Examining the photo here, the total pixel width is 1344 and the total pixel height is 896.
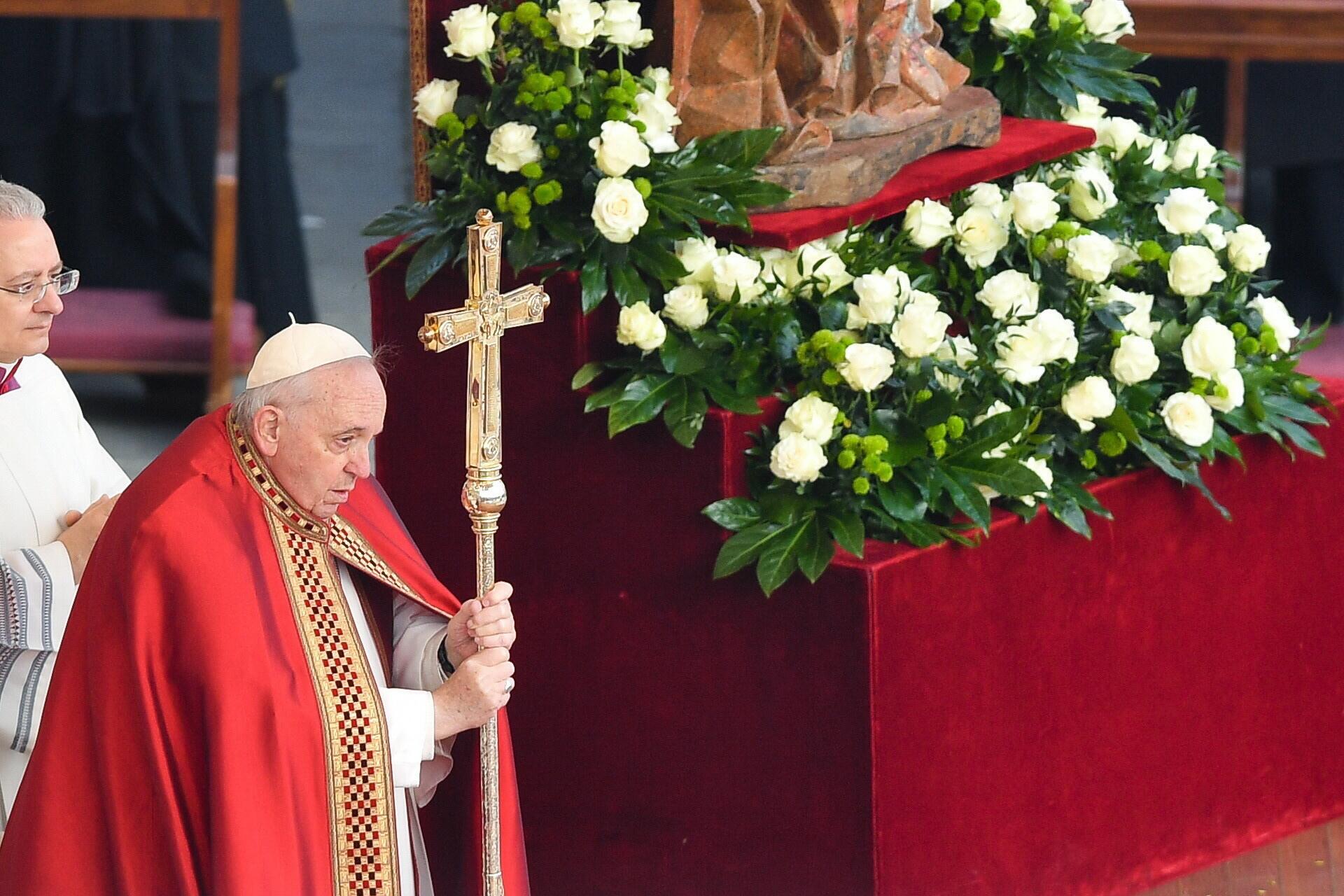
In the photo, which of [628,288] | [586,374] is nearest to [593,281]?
[628,288]

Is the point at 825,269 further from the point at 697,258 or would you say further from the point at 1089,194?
the point at 1089,194

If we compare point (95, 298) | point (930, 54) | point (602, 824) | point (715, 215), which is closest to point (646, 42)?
point (715, 215)

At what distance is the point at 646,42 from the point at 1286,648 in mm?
1678

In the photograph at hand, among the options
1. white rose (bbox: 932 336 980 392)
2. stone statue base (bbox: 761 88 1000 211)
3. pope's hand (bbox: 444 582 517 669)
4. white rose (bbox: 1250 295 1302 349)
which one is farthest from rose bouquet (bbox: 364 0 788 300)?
white rose (bbox: 1250 295 1302 349)

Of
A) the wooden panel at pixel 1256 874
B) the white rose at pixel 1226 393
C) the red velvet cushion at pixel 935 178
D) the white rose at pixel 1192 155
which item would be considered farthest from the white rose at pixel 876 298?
the wooden panel at pixel 1256 874

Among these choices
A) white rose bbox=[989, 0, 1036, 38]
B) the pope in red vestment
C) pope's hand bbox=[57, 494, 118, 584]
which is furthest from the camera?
white rose bbox=[989, 0, 1036, 38]

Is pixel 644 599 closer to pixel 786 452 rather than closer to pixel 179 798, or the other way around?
pixel 786 452

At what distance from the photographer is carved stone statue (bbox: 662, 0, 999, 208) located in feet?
13.3

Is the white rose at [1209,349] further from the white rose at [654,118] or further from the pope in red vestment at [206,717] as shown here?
the pope in red vestment at [206,717]

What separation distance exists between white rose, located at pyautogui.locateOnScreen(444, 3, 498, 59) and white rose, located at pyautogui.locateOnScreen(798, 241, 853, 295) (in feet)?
2.00

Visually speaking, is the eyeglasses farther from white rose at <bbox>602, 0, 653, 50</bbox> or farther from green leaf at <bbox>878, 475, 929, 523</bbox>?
green leaf at <bbox>878, 475, 929, 523</bbox>

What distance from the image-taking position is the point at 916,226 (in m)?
4.14

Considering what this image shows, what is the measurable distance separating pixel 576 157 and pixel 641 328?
0.31 m

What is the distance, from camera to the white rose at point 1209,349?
4238 mm
